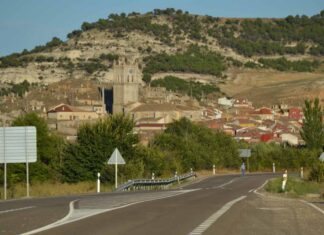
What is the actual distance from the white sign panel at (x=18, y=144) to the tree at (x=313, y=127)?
59.4 metres

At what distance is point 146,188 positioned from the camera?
4325cm

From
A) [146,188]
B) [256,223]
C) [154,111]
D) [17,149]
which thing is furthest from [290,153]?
[154,111]

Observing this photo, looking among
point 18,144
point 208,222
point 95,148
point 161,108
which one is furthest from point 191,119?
point 208,222

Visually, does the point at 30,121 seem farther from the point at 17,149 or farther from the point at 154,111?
the point at 154,111

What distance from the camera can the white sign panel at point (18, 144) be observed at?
32.6 m

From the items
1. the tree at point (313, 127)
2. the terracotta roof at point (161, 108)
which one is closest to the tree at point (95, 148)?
the tree at point (313, 127)

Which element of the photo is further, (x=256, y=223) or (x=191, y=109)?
(x=191, y=109)

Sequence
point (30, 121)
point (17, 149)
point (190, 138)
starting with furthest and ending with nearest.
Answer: point (190, 138), point (30, 121), point (17, 149)

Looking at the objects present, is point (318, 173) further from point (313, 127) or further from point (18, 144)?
point (313, 127)

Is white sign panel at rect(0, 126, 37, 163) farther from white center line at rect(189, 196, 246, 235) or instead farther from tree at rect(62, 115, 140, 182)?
tree at rect(62, 115, 140, 182)

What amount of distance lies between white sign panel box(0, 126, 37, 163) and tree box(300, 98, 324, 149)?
59.4 metres

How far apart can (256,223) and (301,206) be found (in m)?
5.94

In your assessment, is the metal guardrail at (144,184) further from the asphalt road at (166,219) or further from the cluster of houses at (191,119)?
the cluster of houses at (191,119)

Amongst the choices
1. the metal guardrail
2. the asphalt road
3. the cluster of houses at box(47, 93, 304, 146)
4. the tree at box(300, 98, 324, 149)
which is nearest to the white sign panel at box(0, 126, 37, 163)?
the metal guardrail
